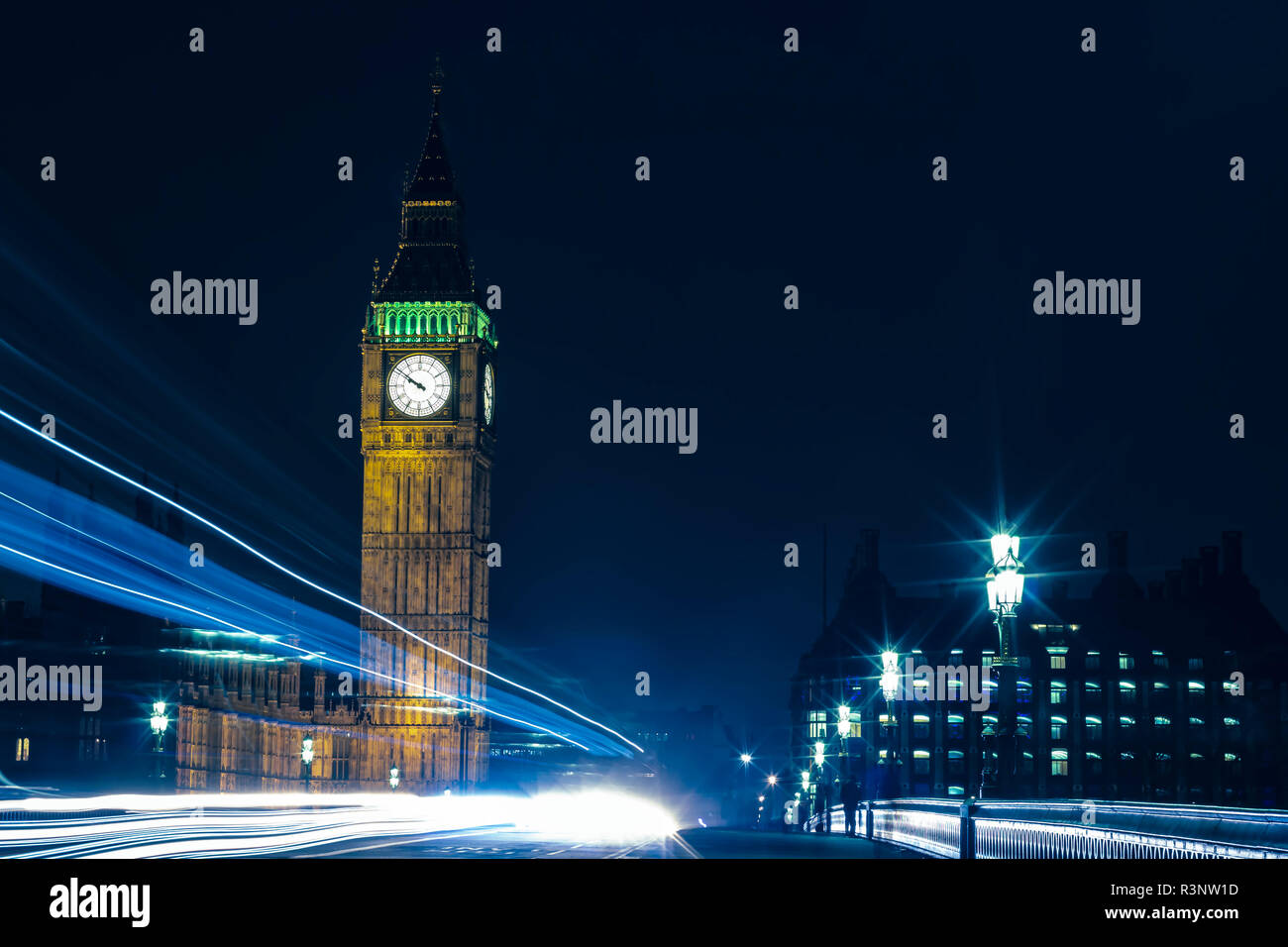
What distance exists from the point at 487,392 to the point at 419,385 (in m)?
4.62

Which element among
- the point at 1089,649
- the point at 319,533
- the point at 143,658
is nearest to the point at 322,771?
the point at 319,533

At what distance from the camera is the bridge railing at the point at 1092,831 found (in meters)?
18.7

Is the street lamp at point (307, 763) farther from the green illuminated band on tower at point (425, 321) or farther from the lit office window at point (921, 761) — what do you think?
the lit office window at point (921, 761)

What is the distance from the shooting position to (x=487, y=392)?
106 metres

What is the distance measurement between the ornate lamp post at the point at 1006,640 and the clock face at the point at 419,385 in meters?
74.9

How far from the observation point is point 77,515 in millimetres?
79375

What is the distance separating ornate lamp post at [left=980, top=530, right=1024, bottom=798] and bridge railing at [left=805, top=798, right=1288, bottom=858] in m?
1.07

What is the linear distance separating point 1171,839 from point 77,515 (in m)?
68.0

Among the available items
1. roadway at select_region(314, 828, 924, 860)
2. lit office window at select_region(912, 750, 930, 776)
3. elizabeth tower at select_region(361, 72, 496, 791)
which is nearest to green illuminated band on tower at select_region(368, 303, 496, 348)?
elizabeth tower at select_region(361, 72, 496, 791)

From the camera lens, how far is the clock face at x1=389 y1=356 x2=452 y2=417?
102438 millimetres

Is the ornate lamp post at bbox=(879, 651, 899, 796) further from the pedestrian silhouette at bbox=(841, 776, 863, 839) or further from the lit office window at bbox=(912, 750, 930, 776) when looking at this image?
the lit office window at bbox=(912, 750, 930, 776)

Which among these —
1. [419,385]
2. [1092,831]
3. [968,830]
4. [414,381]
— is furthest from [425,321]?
[1092,831]

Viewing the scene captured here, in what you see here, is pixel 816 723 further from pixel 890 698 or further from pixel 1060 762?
pixel 890 698
